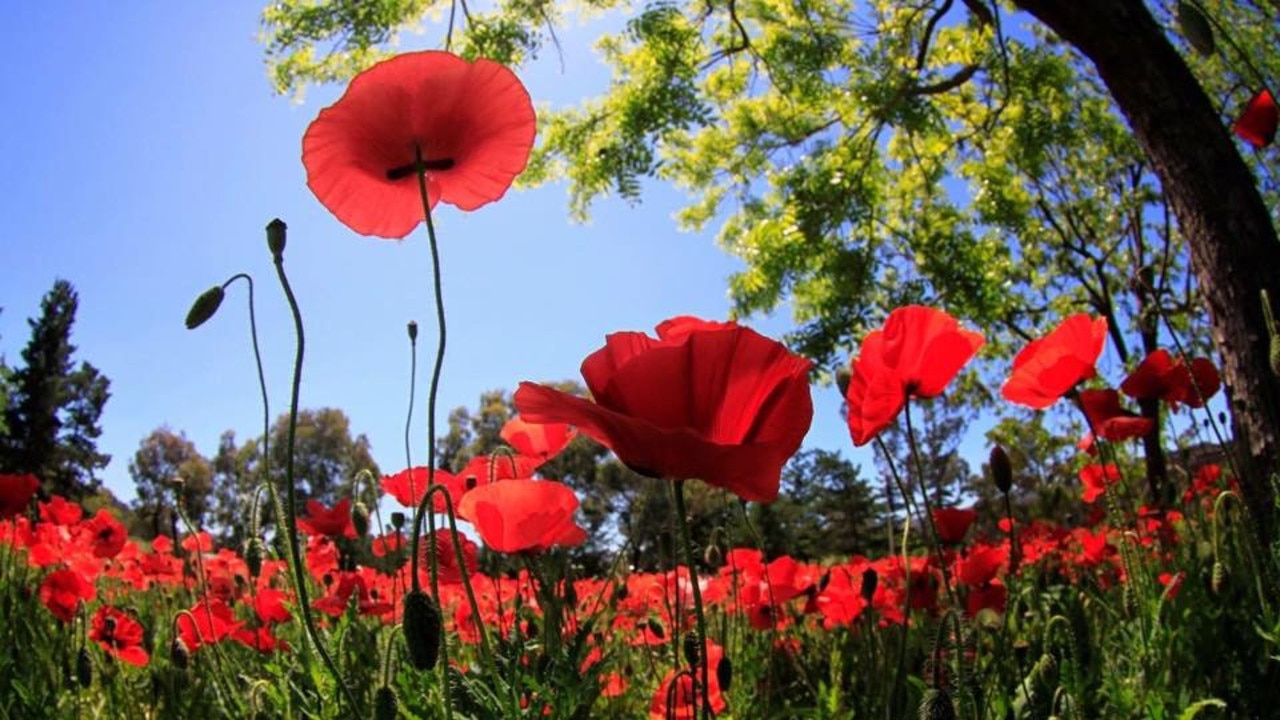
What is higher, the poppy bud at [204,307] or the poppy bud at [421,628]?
the poppy bud at [204,307]

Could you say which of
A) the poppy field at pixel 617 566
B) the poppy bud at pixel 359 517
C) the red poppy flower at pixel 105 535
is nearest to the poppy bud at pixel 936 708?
the poppy field at pixel 617 566

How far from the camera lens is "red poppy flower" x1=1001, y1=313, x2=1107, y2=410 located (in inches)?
59.7

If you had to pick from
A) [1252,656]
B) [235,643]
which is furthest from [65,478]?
[1252,656]

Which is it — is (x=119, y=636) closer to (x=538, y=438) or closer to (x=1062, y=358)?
(x=538, y=438)

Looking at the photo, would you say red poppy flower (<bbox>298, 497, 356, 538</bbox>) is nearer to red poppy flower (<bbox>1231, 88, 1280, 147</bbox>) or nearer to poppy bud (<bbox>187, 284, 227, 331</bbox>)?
poppy bud (<bbox>187, 284, 227, 331</bbox>)

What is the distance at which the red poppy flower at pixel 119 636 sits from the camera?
2.05m

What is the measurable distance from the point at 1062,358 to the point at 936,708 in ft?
2.98

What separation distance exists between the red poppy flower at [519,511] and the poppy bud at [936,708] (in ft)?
1.60

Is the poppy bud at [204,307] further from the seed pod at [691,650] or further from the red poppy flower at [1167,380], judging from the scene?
the red poppy flower at [1167,380]

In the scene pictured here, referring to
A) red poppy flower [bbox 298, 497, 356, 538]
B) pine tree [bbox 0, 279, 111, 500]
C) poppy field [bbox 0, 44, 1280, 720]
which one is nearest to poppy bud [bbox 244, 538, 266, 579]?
poppy field [bbox 0, 44, 1280, 720]

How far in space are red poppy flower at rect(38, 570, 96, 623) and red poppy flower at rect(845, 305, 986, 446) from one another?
2.00 meters

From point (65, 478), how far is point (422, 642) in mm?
36871

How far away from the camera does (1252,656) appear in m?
1.76

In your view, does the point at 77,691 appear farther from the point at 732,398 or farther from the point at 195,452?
the point at 195,452
